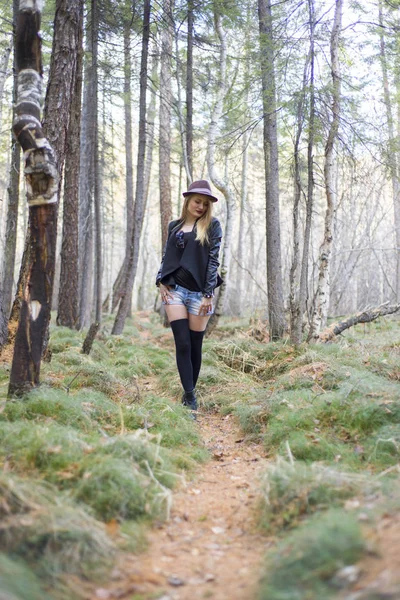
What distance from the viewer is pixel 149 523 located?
2.80m

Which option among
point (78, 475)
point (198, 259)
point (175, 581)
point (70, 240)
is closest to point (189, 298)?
point (198, 259)

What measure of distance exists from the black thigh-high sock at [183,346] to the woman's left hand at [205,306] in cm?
19

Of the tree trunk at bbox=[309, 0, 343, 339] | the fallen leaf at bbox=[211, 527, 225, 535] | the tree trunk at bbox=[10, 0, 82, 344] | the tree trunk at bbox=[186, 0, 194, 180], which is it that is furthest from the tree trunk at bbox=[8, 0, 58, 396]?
the tree trunk at bbox=[186, 0, 194, 180]

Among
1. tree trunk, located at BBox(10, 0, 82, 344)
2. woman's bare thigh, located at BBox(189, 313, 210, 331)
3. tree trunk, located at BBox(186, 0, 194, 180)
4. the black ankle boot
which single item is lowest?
the black ankle boot

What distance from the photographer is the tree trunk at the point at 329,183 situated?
712 centimetres

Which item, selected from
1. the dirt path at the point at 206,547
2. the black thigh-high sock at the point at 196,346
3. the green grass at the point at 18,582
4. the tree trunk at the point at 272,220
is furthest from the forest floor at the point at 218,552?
the tree trunk at the point at 272,220

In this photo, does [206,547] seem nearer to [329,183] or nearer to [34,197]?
[34,197]

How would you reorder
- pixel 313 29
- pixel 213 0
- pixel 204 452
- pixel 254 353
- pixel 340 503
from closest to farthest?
pixel 340 503, pixel 204 452, pixel 313 29, pixel 254 353, pixel 213 0

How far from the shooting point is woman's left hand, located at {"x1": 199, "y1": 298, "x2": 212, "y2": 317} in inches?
196

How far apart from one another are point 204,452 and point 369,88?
26.7 feet

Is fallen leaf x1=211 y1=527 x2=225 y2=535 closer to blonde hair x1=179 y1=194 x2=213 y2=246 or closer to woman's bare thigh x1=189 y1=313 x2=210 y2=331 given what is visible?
woman's bare thigh x1=189 y1=313 x2=210 y2=331

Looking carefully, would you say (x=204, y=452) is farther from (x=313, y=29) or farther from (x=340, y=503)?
(x=313, y=29)

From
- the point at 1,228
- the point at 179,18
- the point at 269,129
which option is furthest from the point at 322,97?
the point at 1,228

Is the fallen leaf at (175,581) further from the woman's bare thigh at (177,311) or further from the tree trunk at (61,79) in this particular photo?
the tree trunk at (61,79)
